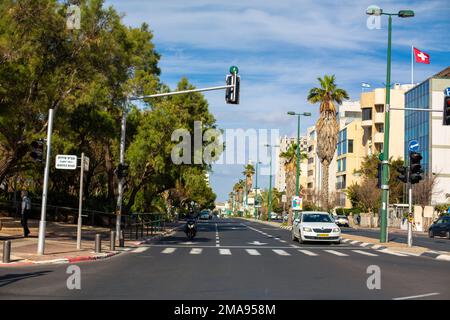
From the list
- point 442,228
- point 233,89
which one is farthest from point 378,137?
point 233,89

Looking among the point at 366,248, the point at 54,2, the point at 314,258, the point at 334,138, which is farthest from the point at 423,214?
the point at 54,2

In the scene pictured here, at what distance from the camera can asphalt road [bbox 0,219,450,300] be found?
36.3ft

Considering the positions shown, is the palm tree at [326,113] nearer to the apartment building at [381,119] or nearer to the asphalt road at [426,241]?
the asphalt road at [426,241]

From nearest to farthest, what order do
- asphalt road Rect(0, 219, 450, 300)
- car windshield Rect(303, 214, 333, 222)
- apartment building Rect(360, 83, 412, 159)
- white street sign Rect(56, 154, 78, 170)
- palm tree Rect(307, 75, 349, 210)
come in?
asphalt road Rect(0, 219, 450, 300) < white street sign Rect(56, 154, 78, 170) < car windshield Rect(303, 214, 333, 222) < palm tree Rect(307, 75, 349, 210) < apartment building Rect(360, 83, 412, 159)

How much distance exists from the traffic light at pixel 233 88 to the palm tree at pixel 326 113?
32653 millimetres

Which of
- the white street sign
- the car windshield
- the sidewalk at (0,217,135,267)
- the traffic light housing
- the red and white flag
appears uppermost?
the red and white flag

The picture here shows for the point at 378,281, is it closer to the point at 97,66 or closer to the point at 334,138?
the point at 97,66

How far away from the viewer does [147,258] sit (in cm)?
1923

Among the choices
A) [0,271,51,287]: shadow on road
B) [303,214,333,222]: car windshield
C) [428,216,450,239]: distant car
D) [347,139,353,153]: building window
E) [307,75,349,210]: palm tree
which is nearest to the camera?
[0,271,51,287]: shadow on road

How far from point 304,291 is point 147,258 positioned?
8675mm

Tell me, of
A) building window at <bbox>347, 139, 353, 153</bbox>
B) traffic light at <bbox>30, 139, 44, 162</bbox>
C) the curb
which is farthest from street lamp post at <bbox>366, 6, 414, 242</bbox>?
building window at <bbox>347, 139, 353, 153</bbox>

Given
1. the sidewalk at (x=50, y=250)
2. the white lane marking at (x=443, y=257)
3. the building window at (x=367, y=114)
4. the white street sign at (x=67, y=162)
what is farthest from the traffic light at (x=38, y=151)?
the building window at (x=367, y=114)

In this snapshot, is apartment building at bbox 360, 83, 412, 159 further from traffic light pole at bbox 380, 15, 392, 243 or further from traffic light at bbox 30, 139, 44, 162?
traffic light at bbox 30, 139, 44, 162

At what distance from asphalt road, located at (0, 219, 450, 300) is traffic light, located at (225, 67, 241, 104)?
567cm
